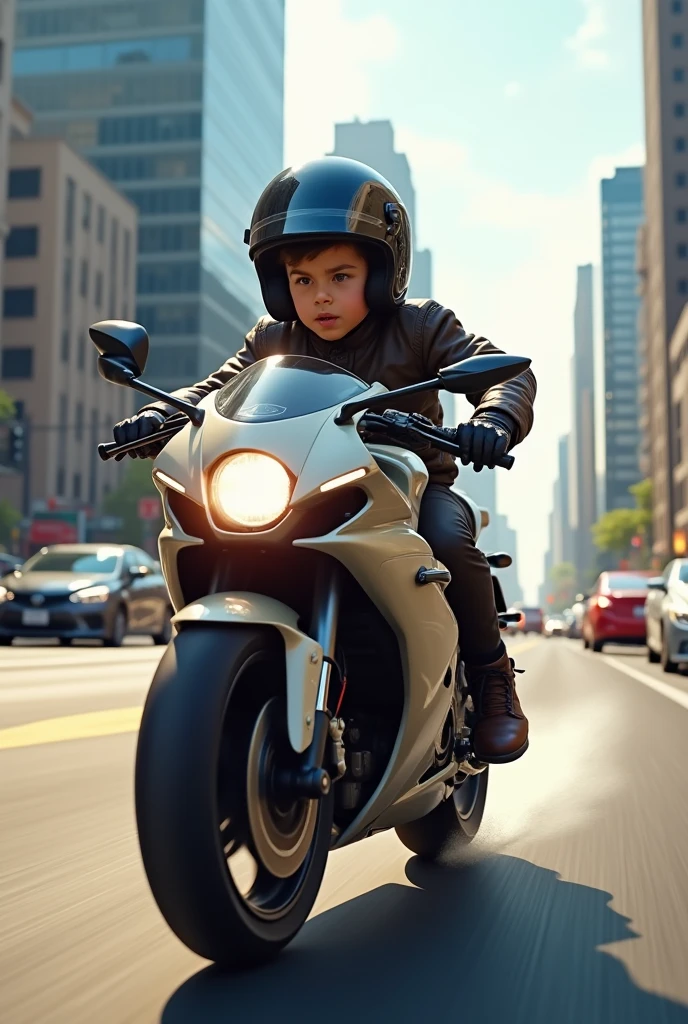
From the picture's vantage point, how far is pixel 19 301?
7388 cm

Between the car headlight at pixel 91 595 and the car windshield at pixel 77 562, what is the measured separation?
0.57 meters

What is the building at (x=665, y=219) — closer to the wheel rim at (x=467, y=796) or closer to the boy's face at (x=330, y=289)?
the wheel rim at (x=467, y=796)

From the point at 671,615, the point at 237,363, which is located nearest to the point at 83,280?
the point at 671,615

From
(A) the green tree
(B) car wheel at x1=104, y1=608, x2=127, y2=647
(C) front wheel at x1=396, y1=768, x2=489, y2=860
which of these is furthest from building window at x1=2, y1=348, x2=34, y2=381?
(C) front wheel at x1=396, y1=768, x2=489, y2=860

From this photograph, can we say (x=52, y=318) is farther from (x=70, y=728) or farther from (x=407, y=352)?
(x=407, y=352)

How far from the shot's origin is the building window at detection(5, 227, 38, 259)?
74438 mm

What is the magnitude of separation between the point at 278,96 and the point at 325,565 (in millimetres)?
135930

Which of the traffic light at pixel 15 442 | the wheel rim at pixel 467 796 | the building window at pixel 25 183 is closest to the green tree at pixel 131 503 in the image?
the building window at pixel 25 183

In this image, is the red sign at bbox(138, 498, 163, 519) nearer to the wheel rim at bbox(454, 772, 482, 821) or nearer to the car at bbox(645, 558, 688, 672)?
the car at bbox(645, 558, 688, 672)

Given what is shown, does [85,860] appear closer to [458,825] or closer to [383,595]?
[458,825]

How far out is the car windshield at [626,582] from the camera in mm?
23203

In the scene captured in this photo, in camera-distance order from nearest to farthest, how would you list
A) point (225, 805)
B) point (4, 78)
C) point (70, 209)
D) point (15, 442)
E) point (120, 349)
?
point (225, 805) < point (120, 349) < point (15, 442) < point (4, 78) < point (70, 209)

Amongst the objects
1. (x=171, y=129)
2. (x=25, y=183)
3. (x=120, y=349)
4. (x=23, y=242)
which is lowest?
(x=120, y=349)

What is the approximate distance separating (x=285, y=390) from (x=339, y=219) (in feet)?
2.15
